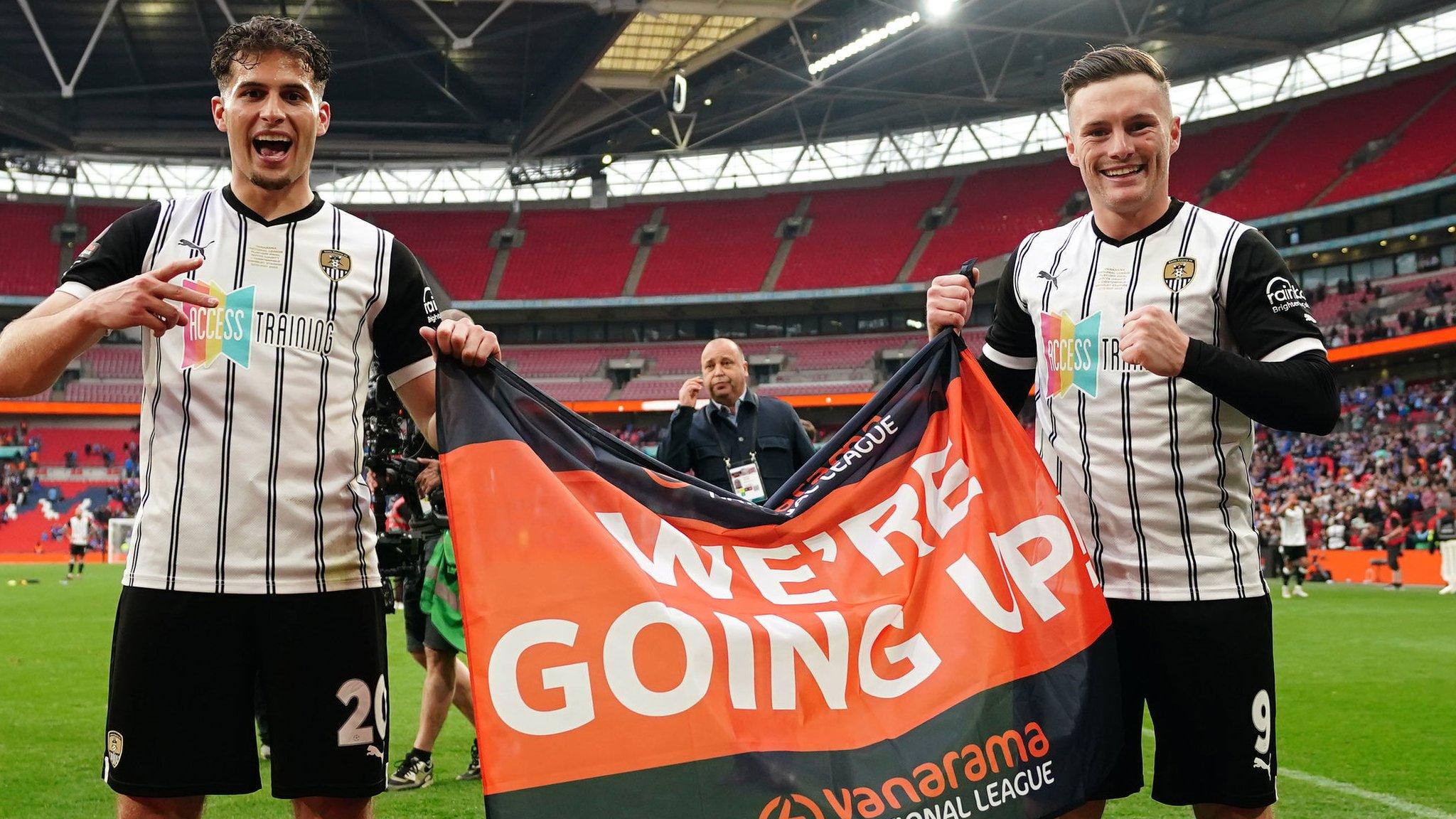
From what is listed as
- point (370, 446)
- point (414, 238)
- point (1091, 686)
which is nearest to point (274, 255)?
point (1091, 686)

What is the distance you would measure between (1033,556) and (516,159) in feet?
124

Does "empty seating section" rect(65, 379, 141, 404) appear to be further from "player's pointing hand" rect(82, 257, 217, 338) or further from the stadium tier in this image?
"player's pointing hand" rect(82, 257, 217, 338)

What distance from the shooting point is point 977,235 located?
137 ft

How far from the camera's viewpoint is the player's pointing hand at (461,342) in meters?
2.67

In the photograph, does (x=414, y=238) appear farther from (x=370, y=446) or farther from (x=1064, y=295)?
(x=1064, y=295)

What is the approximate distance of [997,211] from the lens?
41.9 meters

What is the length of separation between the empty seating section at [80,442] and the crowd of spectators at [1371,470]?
3608 centimetres

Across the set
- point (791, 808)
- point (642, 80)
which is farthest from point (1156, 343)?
point (642, 80)

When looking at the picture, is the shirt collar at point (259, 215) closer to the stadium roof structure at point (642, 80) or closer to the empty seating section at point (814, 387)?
the stadium roof structure at point (642, 80)

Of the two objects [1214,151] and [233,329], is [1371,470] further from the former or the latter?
[233,329]

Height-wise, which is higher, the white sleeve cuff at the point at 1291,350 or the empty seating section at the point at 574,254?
the empty seating section at the point at 574,254

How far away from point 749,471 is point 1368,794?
10.9 ft

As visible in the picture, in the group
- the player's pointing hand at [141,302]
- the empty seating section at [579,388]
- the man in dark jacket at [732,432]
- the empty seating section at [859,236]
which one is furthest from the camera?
the empty seating section at [579,388]

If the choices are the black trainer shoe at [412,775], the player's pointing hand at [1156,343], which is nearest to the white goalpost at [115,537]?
the black trainer shoe at [412,775]
